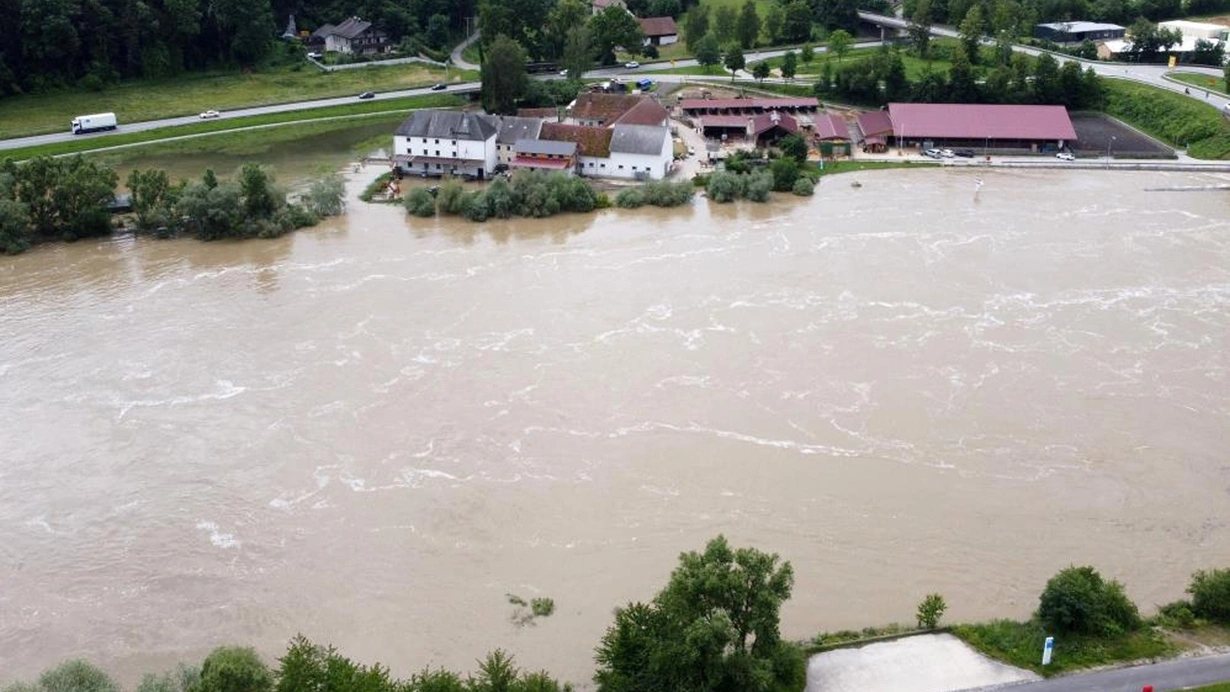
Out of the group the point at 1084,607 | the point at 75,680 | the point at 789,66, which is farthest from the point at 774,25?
the point at 75,680

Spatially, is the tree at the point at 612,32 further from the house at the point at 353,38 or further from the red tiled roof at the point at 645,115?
the red tiled roof at the point at 645,115

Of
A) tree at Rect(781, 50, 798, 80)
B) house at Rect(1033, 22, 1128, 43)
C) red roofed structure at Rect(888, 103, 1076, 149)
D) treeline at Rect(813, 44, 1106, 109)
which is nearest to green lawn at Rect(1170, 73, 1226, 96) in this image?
treeline at Rect(813, 44, 1106, 109)

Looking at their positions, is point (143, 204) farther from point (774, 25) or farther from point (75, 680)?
point (774, 25)

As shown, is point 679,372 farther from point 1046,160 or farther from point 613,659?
point 1046,160

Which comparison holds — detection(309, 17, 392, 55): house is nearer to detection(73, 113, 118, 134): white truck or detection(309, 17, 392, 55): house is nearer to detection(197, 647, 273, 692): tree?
detection(73, 113, 118, 134): white truck

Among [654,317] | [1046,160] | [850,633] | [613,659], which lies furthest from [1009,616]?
[1046,160]

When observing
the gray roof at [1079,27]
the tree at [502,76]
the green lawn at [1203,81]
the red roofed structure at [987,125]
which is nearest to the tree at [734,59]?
the red roofed structure at [987,125]

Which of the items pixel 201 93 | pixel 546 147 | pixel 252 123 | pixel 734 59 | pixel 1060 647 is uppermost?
pixel 734 59
